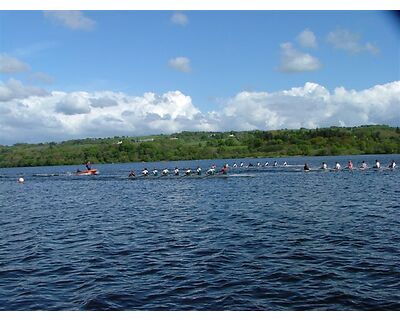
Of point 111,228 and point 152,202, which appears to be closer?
point 111,228

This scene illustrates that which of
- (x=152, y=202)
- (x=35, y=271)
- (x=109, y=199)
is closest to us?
(x=35, y=271)

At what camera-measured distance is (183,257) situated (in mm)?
19984

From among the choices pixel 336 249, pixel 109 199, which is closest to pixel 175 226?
pixel 336 249

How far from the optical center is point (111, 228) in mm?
28875

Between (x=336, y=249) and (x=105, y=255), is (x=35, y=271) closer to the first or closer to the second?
(x=105, y=255)

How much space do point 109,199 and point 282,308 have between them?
37401mm

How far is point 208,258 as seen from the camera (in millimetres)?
19656

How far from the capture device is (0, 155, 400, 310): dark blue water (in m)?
14.2

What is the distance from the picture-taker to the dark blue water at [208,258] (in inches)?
559

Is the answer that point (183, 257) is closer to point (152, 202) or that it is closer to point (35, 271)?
point (35, 271)

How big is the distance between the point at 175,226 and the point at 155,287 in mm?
13305
